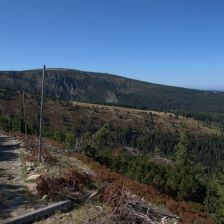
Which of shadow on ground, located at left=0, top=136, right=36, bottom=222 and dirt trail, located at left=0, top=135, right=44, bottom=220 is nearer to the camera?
dirt trail, located at left=0, top=135, right=44, bottom=220

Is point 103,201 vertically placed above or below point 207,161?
above

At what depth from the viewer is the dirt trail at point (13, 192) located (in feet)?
33.3

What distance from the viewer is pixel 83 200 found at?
11055 millimetres

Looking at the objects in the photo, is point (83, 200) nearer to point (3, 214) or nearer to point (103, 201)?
point (103, 201)

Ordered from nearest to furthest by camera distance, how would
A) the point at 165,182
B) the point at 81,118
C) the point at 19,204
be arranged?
the point at 19,204 → the point at 165,182 → the point at 81,118

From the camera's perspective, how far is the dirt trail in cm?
1015

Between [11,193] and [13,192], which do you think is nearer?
[11,193]

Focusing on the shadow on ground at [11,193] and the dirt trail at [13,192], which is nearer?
the dirt trail at [13,192]

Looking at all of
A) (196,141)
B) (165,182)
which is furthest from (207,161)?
(165,182)

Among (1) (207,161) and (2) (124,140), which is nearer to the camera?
(1) (207,161)

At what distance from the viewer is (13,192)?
12062mm

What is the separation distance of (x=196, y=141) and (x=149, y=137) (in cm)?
2790

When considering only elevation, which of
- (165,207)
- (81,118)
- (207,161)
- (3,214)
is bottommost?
(207,161)

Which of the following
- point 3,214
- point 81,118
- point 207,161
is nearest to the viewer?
point 3,214
